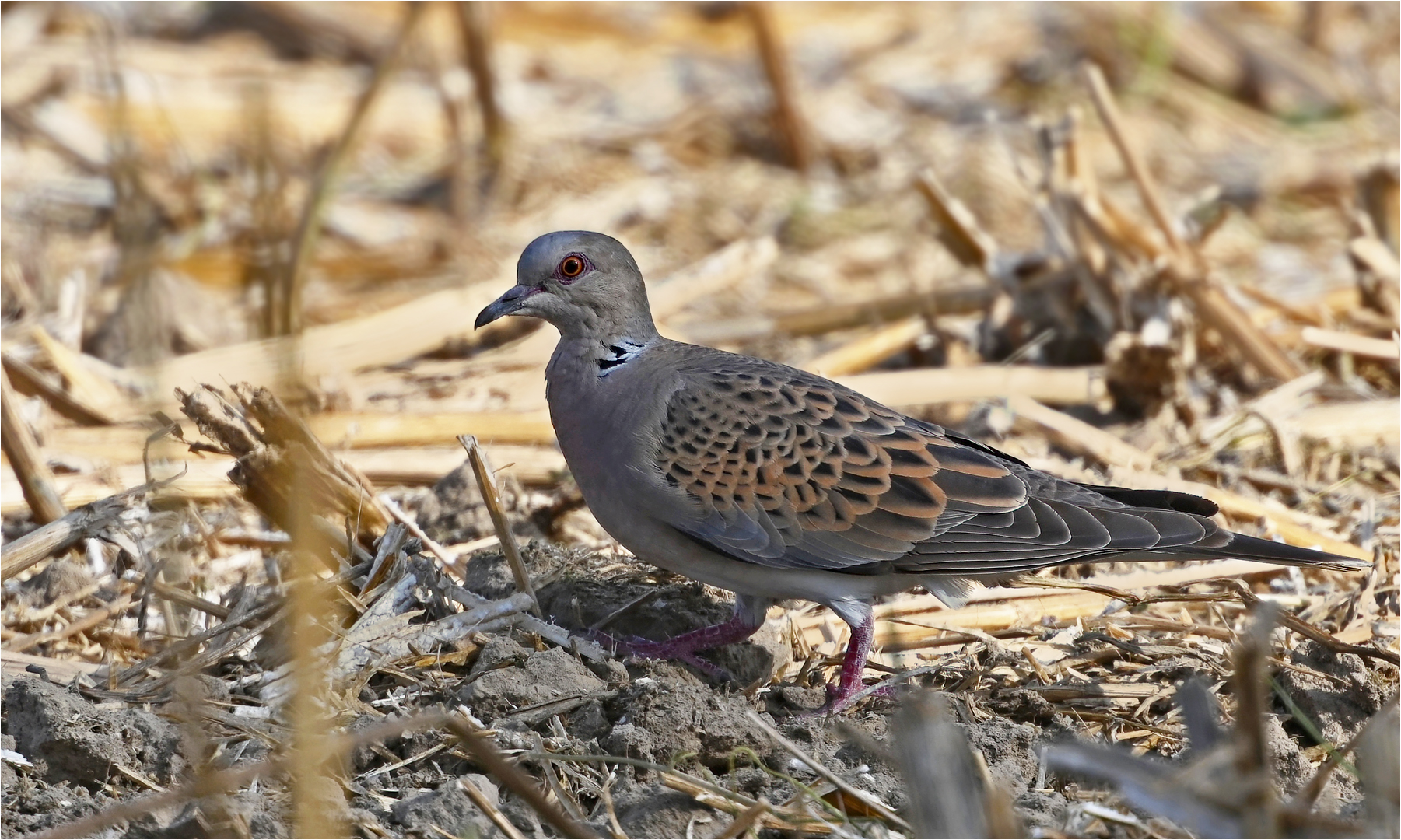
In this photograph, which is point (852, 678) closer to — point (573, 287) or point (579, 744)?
point (579, 744)

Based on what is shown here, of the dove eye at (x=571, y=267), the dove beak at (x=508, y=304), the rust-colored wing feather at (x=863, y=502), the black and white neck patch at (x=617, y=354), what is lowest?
the rust-colored wing feather at (x=863, y=502)

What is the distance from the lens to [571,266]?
455 centimetres

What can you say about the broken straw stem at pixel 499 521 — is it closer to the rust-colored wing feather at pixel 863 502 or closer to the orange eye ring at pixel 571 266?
the rust-colored wing feather at pixel 863 502

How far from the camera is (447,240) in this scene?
8.63 m

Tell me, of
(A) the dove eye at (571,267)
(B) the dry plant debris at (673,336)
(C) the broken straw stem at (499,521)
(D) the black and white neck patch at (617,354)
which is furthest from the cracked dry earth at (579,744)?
(A) the dove eye at (571,267)

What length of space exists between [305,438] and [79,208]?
16.7ft

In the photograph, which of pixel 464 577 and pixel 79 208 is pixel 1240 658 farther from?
pixel 79 208

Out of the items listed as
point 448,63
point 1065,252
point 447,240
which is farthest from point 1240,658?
point 448,63

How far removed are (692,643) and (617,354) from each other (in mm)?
942

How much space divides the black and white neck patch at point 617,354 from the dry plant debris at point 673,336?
21.0 inches

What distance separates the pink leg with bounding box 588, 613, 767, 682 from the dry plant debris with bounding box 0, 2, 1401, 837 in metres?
0.06

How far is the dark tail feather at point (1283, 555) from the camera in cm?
380

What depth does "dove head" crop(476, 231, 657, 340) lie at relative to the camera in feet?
14.9

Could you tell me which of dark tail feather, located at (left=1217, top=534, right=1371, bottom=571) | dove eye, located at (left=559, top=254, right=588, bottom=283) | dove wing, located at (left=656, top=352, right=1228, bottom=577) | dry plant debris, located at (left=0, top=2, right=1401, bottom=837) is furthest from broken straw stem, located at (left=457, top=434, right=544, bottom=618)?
dark tail feather, located at (left=1217, top=534, right=1371, bottom=571)
